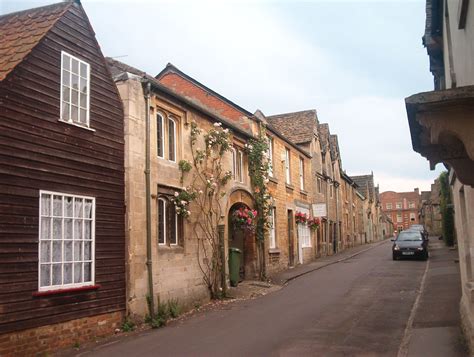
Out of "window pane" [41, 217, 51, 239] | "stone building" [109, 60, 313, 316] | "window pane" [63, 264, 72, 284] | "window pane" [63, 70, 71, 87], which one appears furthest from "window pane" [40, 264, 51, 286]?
"window pane" [63, 70, 71, 87]

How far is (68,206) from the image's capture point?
33.3ft

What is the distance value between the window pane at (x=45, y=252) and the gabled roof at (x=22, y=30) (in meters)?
3.07

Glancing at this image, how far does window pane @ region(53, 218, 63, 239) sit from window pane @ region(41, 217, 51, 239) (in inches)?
5.4

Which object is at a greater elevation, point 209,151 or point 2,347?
point 209,151

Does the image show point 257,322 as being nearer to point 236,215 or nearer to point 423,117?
point 236,215

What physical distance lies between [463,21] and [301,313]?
29.7ft

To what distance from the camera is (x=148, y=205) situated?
12.3m

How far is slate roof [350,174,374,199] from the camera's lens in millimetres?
62562

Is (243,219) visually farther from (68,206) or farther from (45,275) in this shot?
(45,275)

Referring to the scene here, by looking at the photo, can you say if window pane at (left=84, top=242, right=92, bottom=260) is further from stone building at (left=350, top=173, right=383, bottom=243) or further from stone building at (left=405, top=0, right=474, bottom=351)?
stone building at (left=350, top=173, right=383, bottom=243)

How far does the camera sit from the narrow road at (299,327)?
30.5 ft

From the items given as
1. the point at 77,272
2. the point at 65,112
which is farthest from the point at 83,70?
the point at 77,272

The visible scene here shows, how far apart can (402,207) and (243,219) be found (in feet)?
380

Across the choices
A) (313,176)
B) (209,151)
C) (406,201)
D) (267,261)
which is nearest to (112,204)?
(209,151)
